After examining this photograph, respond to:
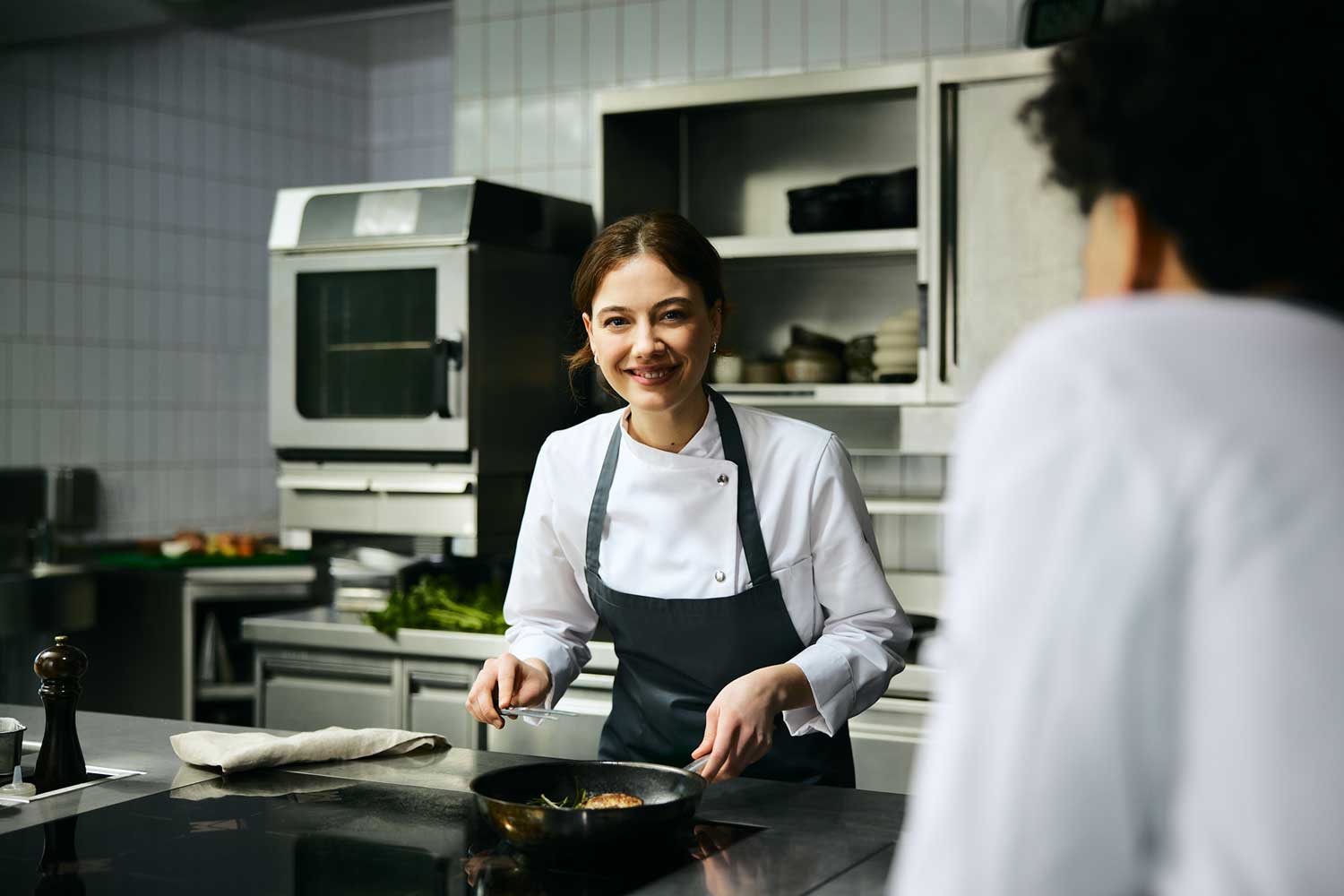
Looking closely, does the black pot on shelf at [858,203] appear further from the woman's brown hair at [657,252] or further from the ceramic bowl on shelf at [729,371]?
the woman's brown hair at [657,252]

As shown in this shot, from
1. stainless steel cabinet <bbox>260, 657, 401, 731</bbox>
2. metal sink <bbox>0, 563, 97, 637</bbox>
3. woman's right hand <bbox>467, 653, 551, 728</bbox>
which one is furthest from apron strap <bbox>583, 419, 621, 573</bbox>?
metal sink <bbox>0, 563, 97, 637</bbox>

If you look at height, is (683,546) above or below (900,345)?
below

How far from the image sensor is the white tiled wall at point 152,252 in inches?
199

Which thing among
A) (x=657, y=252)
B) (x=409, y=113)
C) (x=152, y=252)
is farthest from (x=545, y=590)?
(x=409, y=113)

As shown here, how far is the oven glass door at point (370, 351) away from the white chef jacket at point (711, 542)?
4.46ft

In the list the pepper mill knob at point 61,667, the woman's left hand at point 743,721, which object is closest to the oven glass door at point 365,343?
the pepper mill knob at point 61,667

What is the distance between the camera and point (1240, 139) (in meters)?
0.66

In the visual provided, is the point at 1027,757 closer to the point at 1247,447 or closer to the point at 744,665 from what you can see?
the point at 1247,447

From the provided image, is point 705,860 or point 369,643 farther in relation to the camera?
A: point 369,643

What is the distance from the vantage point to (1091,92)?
0.71m

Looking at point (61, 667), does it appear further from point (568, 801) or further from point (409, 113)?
point (409, 113)

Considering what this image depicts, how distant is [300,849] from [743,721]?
57 centimetres

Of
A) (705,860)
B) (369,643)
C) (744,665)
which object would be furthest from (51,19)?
(705,860)

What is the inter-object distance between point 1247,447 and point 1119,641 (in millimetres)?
100
